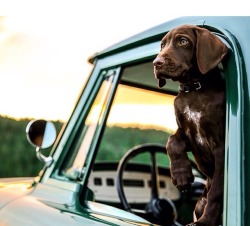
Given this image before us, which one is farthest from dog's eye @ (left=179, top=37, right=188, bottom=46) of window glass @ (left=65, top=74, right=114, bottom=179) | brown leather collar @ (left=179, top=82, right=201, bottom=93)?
window glass @ (left=65, top=74, right=114, bottom=179)

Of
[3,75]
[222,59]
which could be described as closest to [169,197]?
[222,59]

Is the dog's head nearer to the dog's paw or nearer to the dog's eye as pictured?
the dog's eye

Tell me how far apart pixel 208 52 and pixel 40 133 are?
154cm

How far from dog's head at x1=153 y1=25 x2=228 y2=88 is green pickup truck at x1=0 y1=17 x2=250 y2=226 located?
54 millimetres

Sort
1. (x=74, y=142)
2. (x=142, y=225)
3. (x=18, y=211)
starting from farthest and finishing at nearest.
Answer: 1. (x=74, y=142)
2. (x=18, y=211)
3. (x=142, y=225)

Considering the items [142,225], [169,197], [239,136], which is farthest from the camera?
[169,197]

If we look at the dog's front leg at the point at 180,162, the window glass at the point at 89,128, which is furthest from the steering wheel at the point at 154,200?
the dog's front leg at the point at 180,162

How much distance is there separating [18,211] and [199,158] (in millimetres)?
1130

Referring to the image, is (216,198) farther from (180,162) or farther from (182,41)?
(182,41)

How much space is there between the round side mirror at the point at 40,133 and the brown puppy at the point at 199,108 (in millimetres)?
1330

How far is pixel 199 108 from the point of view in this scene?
1.98 m

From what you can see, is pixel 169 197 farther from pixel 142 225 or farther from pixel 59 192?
pixel 142 225

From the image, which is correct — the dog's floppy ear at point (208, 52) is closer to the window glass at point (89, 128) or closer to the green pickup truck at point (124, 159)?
the green pickup truck at point (124, 159)

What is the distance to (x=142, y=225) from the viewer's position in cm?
224
